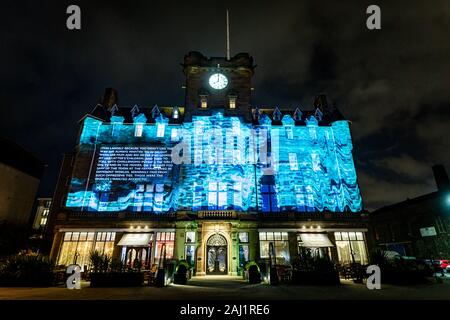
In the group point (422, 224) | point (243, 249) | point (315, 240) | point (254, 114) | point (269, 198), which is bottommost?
point (243, 249)

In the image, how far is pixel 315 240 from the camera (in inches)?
934

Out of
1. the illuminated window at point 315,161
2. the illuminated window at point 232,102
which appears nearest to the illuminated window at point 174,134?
the illuminated window at point 232,102

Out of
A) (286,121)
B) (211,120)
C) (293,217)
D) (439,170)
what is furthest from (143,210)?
(439,170)

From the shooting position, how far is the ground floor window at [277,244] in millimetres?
23469

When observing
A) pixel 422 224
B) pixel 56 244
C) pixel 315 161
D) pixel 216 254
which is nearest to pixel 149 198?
pixel 216 254

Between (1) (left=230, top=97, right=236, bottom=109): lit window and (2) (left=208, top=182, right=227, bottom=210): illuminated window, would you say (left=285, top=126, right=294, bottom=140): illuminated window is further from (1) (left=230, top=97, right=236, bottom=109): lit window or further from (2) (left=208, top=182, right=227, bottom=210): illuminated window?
(2) (left=208, top=182, right=227, bottom=210): illuminated window

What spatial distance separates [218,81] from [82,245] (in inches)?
966

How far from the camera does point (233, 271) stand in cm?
2211

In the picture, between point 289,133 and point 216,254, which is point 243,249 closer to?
point 216,254

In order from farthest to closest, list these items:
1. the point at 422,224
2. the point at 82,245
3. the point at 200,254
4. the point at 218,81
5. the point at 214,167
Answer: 1. the point at 422,224
2. the point at 218,81
3. the point at 214,167
4. the point at 82,245
5. the point at 200,254

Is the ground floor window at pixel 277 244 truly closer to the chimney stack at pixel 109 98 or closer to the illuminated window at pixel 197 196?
the illuminated window at pixel 197 196

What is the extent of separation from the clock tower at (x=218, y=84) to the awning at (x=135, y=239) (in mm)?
14242
